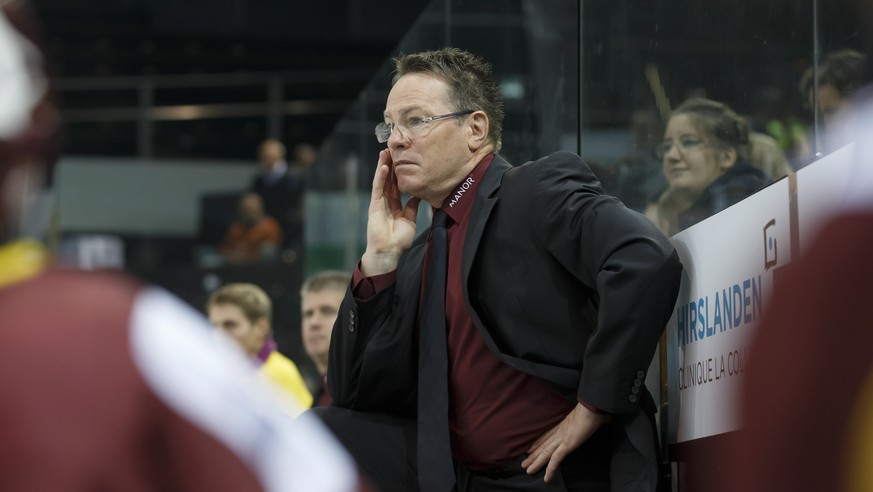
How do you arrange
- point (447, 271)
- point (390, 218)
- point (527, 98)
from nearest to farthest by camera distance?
point (447, 271), point (390, 218), point (527, 98)

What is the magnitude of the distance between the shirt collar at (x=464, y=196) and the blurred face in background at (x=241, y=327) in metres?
2.45

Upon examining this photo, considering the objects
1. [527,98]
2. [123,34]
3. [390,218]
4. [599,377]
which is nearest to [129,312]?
[599,377]

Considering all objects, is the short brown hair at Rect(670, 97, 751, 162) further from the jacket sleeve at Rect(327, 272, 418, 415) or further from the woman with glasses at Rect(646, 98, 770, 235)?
the jacket sleeve at Rect(327, 272, 418, 415)

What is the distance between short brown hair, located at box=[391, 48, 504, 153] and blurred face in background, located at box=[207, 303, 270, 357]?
92.1 inches

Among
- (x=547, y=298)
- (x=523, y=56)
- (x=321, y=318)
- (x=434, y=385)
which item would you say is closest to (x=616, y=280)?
(x=547, y=298)

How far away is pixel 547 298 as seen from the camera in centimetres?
261

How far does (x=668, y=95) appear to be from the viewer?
3021 millimetres

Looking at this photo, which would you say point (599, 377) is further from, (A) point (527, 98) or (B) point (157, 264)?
(B) point (157, 264)

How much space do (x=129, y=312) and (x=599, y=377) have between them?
177cm

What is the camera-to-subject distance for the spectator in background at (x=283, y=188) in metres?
10.5

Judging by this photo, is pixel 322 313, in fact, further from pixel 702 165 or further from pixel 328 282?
pixel 702 165

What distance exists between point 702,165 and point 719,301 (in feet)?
1.35

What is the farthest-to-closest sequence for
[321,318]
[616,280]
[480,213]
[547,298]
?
[321,318], [480,213], [547,298], [616,280]

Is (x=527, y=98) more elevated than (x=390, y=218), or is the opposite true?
(x=527, y=98)
